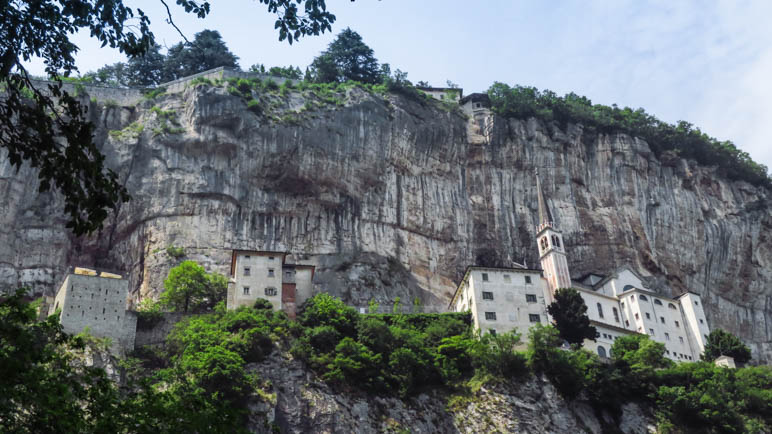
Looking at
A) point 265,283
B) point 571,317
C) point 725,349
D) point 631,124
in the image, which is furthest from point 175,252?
point 631,124

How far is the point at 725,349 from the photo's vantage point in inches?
2404

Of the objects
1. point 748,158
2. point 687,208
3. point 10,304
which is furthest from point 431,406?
point 748,158

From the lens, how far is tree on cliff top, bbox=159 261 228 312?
54.8 m

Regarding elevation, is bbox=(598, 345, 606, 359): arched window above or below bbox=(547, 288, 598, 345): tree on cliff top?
below

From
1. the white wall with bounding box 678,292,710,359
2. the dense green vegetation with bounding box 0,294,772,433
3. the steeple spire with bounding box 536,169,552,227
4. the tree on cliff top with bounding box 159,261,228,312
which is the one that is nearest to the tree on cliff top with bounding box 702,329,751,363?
the white wall with bounding box 678,292,710,359

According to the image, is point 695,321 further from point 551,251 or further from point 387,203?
point 387,203

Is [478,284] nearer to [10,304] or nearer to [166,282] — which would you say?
[166,282]

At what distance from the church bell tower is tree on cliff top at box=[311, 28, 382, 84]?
76.6ft

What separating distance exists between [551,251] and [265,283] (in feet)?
82.8

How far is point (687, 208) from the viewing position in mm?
78500

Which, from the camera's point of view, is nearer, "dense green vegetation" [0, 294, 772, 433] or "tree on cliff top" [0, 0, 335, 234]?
"tree on cliff top" [0, 0, 335, 234]

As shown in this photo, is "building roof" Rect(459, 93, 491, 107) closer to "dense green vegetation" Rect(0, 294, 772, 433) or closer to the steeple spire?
the steeple spire

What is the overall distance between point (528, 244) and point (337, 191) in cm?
1759

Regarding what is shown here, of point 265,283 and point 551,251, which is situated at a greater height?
point 551,251
